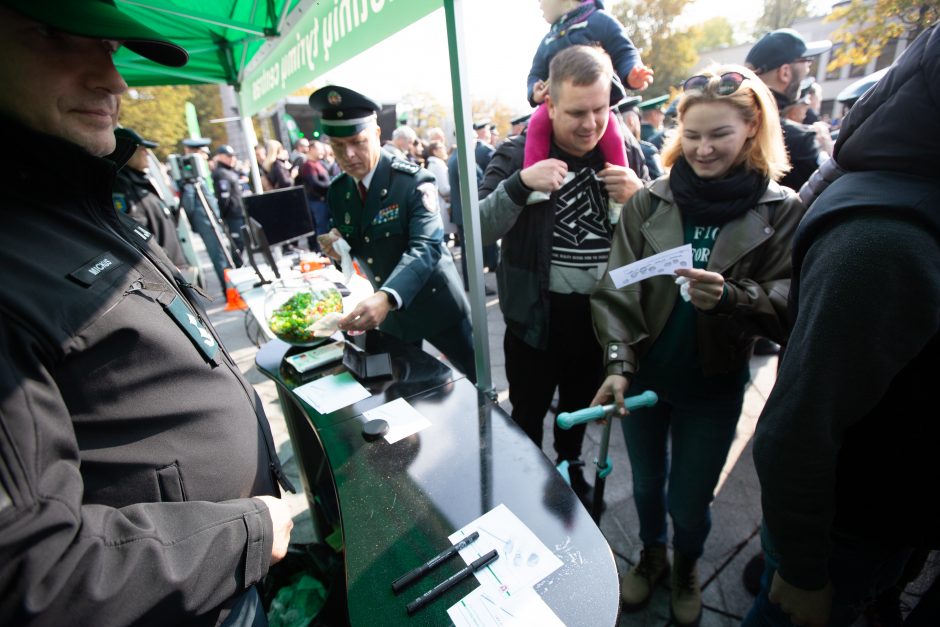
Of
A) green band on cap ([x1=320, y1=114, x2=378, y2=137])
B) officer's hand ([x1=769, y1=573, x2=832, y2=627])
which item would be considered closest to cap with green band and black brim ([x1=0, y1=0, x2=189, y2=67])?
green band on cap ([x1=320, y1=114, x2=378, y2=137])

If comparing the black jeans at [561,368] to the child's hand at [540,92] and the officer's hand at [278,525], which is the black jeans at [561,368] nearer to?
the child's hand at [540,92]

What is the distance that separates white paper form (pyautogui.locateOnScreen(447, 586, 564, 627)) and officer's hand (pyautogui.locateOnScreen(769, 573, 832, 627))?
0.65 meters

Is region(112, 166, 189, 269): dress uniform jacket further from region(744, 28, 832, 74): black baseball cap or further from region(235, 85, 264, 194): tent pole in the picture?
region(744, 28, 832, 74): black baseball cap

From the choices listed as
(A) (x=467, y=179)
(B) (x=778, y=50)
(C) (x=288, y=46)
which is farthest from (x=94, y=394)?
(B) (x=778, y=50)

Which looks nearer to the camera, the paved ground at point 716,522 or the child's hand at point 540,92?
the paved ground at point 716,522

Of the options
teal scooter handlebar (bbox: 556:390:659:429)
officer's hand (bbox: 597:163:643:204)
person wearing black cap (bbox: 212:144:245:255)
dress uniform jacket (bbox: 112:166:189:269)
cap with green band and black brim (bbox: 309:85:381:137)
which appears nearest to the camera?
teal scooter handlebar (bbox: 556:390:659:429)

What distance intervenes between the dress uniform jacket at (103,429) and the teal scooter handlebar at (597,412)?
799 millimetres

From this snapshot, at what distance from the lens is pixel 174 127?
29172mm

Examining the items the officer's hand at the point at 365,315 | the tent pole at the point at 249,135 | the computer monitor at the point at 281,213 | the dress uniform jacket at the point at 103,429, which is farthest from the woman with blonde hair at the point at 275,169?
the dress uniform jacket at the point at 103,429

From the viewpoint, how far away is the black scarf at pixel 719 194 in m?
1.44

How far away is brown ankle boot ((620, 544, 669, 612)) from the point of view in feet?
6.29

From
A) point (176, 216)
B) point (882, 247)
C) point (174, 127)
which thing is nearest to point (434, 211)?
point (882, 247)

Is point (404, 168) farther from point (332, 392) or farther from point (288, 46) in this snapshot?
point (332, 392)

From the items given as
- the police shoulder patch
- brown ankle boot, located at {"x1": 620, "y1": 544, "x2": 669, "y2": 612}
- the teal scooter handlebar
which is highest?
the police shoulder patch
